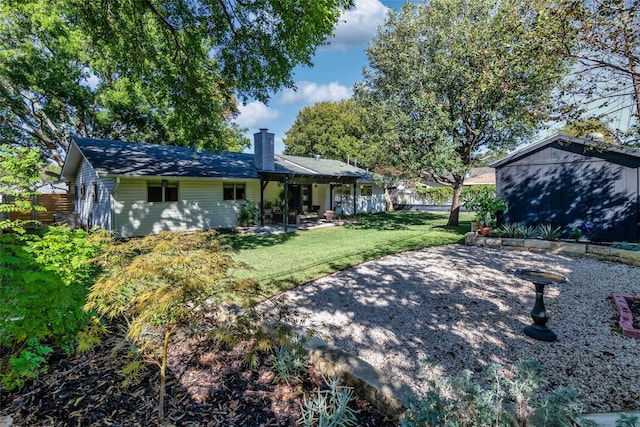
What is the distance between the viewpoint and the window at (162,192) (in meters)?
12.2

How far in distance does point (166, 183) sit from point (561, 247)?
44.7 feet

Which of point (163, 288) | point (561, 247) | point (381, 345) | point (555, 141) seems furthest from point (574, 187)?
point (163, 288)

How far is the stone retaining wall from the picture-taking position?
6.93 meters

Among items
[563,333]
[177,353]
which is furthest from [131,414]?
[563,333]

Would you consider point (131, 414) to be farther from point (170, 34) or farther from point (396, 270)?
point (170, 34)

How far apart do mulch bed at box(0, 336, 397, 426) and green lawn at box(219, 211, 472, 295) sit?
1770 mm

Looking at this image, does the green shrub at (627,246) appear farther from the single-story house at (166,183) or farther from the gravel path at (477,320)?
the single-story house at (166,183)

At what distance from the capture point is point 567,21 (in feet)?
13.9

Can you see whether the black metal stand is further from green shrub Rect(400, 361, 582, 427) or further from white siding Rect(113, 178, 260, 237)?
white siding Rect(113, 178, 260, 237)

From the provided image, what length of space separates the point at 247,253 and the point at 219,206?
20.8ft

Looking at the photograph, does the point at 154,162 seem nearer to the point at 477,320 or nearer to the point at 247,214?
the point at 247,214

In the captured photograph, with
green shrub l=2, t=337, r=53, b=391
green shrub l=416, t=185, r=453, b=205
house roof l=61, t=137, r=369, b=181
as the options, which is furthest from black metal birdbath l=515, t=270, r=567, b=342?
green shrub l=416, t=185, r=453, b=205

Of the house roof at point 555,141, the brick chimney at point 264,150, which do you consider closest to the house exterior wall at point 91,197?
the brick chimney at point 264,150

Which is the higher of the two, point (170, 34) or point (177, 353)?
point (170, 34)
